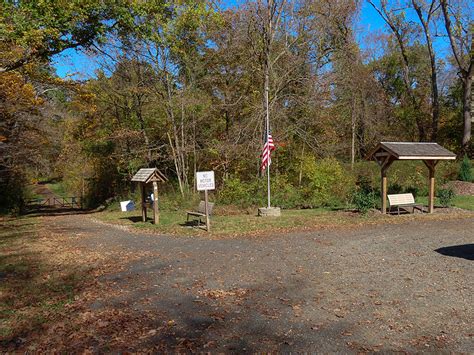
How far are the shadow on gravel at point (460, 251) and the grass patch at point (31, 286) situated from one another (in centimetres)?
734

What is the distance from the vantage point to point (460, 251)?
27.7ft

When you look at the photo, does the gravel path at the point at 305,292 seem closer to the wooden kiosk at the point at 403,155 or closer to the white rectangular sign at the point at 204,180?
the white rectangular sign at the point at 204,180

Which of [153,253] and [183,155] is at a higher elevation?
[183,155]

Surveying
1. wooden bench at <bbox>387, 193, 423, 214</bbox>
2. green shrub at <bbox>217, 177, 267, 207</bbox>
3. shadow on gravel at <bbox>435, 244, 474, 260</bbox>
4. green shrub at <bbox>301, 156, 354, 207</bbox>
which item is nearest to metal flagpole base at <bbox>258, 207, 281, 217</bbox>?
green shrub at <bbox>217, 177, 267, 207</bbox>

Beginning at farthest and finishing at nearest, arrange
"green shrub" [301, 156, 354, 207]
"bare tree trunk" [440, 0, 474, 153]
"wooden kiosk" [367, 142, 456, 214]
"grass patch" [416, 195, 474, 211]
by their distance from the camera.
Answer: "bare tree trunk" [440, 0, 474, 153], "green shrub" [301, 156, 354, 207], "grass patch" [416, 195, 474, 211], "wooden kiosk" [367, 142, 456, 214]

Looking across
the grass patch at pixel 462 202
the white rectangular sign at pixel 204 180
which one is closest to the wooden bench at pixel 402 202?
the grass patch at pixel 462 202

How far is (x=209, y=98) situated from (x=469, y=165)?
1622cm

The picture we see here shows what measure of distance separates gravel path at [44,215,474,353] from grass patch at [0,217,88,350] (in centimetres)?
62

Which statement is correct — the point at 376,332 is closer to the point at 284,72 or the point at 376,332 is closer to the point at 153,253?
the point at 153,253

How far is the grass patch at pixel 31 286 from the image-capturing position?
191 inches

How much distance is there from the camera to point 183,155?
23.1m

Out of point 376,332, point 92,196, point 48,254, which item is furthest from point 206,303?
point 92,196

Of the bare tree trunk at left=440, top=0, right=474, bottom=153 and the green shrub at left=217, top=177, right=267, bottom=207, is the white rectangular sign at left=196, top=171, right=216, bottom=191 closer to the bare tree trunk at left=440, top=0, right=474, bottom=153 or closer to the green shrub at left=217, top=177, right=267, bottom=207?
the green shrub at left=217, top=177, right=267, bottom=207

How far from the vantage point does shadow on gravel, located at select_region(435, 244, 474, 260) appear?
8.01 metres
